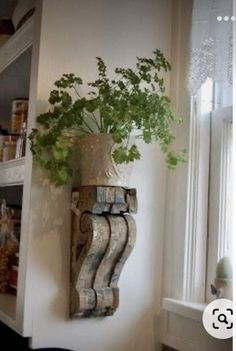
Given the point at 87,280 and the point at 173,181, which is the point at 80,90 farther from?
the point at 87,280

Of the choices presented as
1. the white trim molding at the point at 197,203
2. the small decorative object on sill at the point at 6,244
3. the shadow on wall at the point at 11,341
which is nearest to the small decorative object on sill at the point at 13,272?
the small decorative object on sill at the point at 6,244

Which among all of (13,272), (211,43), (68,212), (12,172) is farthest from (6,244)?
(211,43)

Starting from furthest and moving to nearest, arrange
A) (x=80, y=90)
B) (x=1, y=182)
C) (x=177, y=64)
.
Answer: (x=1, y=182)
(x=177, y=64)
(x=80, y=90)

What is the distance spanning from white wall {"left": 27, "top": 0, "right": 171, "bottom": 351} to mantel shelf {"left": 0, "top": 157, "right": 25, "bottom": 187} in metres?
0.12

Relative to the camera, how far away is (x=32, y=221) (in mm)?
1155

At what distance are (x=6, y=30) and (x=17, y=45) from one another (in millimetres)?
231

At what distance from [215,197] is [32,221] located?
1.70 feet

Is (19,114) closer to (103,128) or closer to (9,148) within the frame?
(9,148)

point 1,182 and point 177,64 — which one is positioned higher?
point 177,64

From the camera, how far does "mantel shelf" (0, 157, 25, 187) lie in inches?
49.9

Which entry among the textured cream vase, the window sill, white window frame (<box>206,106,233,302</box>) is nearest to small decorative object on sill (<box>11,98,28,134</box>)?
the textured cream vase

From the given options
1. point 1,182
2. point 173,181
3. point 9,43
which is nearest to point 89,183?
point 173,181

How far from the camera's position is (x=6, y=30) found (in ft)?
5.18

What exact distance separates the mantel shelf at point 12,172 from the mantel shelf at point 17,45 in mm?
341
